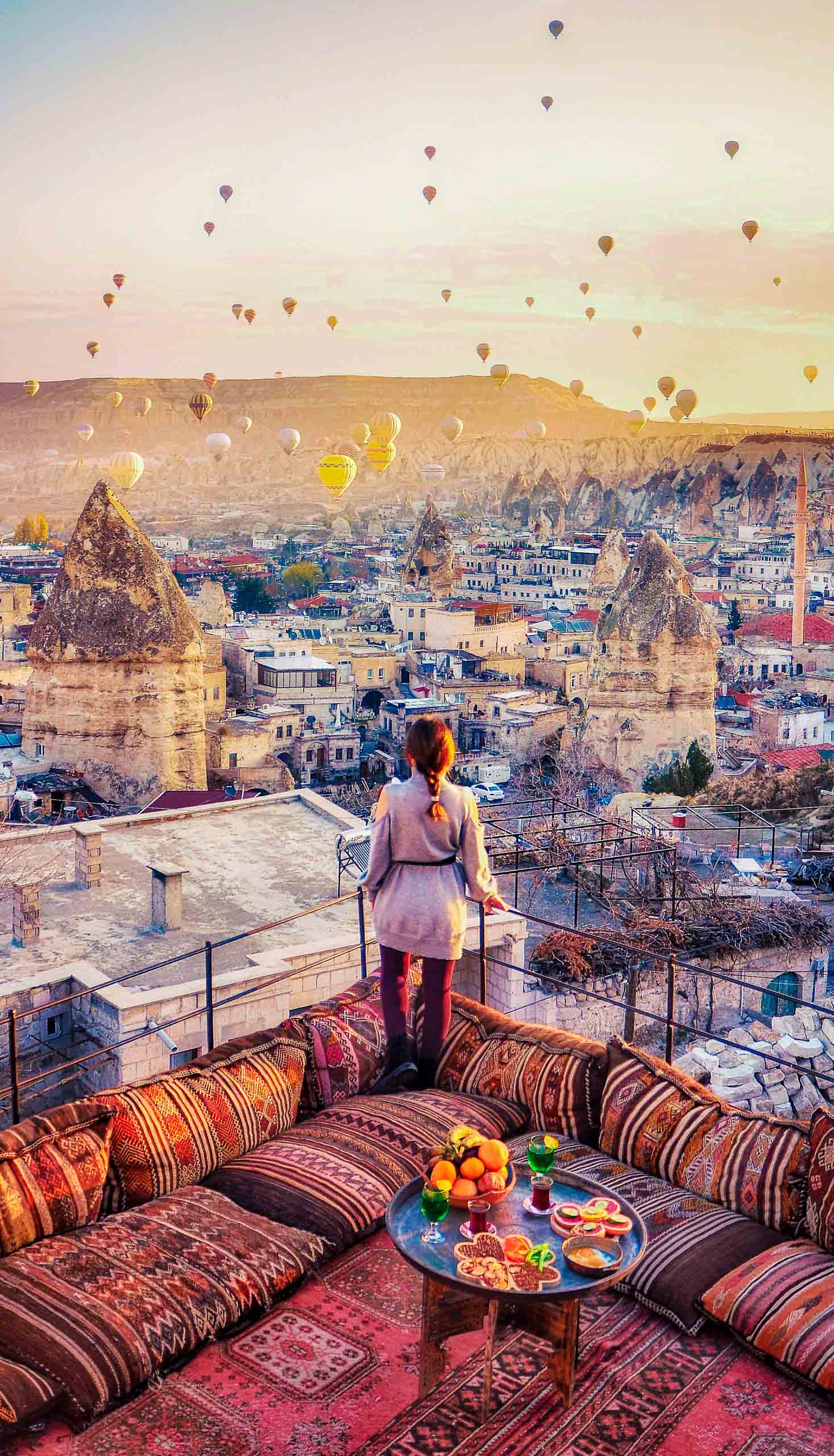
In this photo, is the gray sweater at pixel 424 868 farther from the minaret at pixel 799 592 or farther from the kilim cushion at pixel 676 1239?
the minaret at pixel 799 592

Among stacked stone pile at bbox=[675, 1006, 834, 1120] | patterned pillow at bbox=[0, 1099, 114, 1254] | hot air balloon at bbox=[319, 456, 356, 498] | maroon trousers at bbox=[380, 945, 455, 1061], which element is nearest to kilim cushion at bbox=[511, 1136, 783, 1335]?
maroon trousers at bbox=[380, 945, 455, 1061]

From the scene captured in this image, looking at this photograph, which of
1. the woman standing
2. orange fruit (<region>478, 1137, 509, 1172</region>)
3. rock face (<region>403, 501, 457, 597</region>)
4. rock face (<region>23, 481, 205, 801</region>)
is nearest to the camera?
orange fruit (<region>478, 1137, 509, 1172</region>)

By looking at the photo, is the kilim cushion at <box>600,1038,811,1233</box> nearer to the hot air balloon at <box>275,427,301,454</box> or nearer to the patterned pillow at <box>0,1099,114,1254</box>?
the patterned pillow at <box>0,1099,114,1254</box>

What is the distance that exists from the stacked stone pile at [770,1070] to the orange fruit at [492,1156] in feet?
11.5

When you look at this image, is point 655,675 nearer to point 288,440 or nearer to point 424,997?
point 424,997

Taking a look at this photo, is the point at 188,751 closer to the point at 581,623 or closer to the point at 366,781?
the point at 366,781

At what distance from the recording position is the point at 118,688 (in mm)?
18922

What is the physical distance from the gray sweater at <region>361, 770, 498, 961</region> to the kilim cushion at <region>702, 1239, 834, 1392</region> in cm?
89

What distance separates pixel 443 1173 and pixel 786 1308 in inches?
24.1

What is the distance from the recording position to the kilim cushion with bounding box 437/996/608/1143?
306 centimetres

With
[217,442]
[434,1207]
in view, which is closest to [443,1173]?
[434,1207]

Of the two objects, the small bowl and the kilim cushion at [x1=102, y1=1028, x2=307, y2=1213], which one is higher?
the small bowl

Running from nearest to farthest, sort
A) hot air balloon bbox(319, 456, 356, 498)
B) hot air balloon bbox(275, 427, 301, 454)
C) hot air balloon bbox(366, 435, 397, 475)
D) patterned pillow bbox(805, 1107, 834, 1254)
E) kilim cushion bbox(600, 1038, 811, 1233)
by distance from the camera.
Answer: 1. patterned pillow bbox(805, 1107, 834, 1254)
2. kilim cushion bbox(600, 1038, 811, 1233)
3. hot air balloon bbox(319, 456, 356, 498)
4. hot air balloon bbox(366, 435, 397, 475)
5. hot air balloon bbox(275, 427, 301, 454)

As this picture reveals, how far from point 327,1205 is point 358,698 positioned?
23.7m
